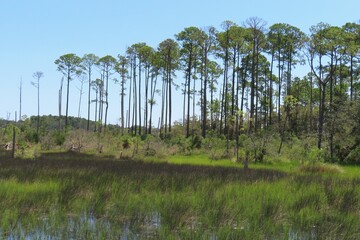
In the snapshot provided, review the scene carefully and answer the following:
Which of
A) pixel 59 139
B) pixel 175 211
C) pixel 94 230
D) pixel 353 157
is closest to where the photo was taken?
pixel 94 230

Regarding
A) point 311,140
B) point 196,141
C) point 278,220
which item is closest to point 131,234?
point 278,220

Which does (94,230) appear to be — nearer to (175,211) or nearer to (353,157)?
(175,211)

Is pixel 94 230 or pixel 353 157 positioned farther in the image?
pixel 353 157

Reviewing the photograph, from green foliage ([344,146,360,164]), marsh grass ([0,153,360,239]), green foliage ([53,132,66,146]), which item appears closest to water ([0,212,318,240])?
marsh grass ([0,153,360,239])

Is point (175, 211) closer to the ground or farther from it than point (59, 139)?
closer to the ground

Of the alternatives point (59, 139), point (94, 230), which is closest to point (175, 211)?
point (94, 230)

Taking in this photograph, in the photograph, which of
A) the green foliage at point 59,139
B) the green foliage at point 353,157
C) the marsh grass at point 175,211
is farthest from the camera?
the green foliage at point 59,139

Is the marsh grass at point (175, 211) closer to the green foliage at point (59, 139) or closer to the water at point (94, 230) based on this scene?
the water at point (94, 230)

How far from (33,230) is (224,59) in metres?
38.5

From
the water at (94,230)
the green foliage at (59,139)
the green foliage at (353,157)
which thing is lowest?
the water at (94,230)

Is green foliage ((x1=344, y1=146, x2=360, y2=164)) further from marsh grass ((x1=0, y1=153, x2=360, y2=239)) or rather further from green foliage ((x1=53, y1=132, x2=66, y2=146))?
green foliage ((x1=53, y1=132, x2=66, y2=146))

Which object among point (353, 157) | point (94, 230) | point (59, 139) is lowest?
point (94, 230)

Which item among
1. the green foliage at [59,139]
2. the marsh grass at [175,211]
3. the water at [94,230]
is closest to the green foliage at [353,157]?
the marsh grass at [175,211]

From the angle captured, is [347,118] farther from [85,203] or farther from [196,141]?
[85,203]
